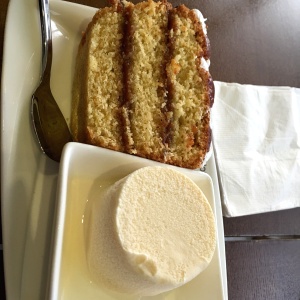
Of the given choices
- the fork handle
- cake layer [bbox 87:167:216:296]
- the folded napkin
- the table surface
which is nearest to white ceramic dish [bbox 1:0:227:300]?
the fork handle

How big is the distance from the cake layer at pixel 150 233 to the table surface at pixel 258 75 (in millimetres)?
404

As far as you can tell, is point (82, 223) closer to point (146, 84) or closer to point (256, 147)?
point (146, 84)

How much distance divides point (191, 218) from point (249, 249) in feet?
1.66

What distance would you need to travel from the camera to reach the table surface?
1288 mm

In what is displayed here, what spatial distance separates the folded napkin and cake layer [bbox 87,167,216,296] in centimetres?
34

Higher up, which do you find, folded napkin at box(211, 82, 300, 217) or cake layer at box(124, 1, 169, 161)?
cake layer at box(124, 1, 169, 161)

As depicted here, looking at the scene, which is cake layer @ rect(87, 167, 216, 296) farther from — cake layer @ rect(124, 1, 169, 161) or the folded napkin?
the folded napkin

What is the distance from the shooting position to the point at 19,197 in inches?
34.0

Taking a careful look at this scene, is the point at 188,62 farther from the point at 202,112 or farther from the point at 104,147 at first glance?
the point at 104,147

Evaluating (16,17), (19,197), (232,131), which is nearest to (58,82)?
(16,17)

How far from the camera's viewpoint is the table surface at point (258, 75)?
1288 mm

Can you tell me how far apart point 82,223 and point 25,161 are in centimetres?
20

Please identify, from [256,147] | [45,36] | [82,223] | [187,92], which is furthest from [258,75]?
[82,223]

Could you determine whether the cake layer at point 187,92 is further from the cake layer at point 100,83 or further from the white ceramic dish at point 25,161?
the white ceramic dish at point 25,161
